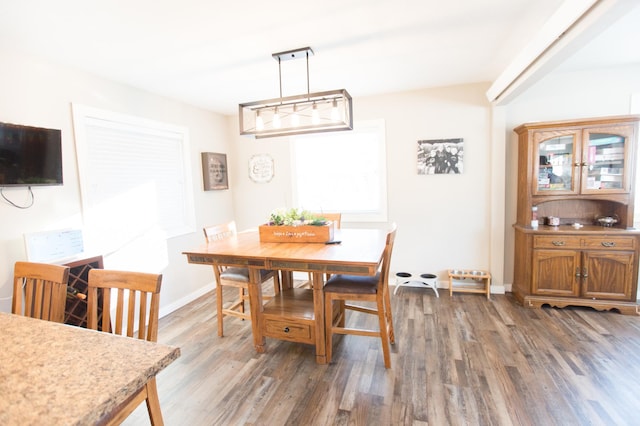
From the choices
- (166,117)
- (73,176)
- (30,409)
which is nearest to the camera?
(30,409)

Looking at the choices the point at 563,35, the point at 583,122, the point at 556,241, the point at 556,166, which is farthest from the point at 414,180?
the point at 563,35

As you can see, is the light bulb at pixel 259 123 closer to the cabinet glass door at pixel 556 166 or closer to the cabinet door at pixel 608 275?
the cabinet glass door at pixel 556 166

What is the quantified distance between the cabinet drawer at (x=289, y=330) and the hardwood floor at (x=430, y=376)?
0.56 feet

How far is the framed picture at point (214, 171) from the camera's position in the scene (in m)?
3.97

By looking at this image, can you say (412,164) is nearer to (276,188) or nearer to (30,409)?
(276,188)

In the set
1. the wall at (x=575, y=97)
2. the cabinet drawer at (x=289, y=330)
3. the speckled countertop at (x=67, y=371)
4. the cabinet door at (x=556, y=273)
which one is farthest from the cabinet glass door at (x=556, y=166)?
the speckled countertop at (x=67, y=371)

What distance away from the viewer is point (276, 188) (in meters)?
4.37

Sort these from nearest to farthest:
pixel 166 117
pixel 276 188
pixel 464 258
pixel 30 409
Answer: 1. pixel 30 409
2. pixel 166 117
3. pixel 464 258
4. pixel 276 188

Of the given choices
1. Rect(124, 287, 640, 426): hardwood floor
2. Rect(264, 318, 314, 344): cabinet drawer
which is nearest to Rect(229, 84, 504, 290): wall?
Rect(124, 287, 640, 426): hardwood floor

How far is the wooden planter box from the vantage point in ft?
8.57

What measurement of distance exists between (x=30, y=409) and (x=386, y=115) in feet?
12.4

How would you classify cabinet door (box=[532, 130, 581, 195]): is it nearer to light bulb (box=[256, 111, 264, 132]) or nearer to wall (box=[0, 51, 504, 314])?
wall (box=[0, 51, 504, 314])

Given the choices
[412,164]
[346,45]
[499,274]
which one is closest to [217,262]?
[346,45]

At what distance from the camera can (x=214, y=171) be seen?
13.4ft
